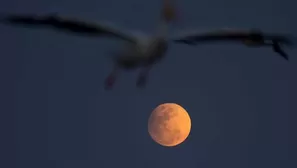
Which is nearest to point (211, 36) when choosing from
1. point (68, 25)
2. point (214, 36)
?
point (214, 36)

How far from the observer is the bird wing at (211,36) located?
4.00 m

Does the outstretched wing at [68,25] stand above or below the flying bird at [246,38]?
below

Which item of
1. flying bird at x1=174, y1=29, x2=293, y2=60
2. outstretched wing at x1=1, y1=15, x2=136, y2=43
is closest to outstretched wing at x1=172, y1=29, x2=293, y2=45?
flying bird at x1=174, y1=29, x2=293, y2=60

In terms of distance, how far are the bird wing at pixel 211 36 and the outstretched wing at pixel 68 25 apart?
246 mm

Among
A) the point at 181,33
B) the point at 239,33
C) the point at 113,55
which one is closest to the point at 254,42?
the point at 239,33

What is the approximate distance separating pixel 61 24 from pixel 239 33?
91cm

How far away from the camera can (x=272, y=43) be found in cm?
419

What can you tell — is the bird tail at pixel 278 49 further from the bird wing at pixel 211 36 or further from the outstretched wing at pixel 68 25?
the outstretched wing at pixel 68 25

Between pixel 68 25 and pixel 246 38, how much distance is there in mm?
908

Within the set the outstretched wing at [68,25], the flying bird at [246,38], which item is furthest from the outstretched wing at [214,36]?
the outstretched wing at [68,25]

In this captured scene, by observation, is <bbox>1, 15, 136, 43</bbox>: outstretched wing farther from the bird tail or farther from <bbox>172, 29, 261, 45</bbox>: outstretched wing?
the bird tail

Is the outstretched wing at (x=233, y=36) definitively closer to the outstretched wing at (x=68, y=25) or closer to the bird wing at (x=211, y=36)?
the bird wing at (x=211, y=36)

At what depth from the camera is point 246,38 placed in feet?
13.7

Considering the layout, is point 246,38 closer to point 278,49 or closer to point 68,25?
point 278,49
